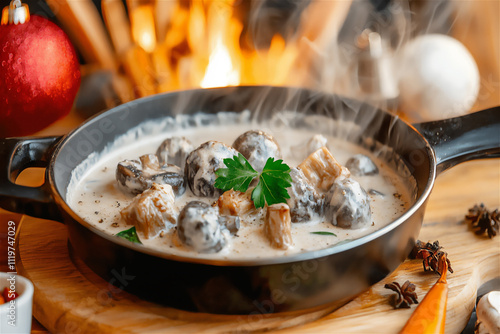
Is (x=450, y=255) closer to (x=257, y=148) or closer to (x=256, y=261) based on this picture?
(x=257, y=148)

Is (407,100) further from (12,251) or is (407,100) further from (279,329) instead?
(12,251)

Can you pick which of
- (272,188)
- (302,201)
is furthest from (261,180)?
(302,201)

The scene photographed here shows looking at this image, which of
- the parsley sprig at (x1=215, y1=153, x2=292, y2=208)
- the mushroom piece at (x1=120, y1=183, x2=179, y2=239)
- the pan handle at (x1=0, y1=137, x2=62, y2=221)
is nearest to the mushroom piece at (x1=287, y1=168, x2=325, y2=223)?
the parsley sprig at (x1=215, y1=153, x2=292, y2=208)

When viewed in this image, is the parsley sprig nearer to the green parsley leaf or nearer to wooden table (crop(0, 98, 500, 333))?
the green parsley leaf

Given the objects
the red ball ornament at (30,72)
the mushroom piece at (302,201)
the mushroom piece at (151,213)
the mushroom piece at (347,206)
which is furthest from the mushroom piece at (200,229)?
the red ball ornament at (30,72)

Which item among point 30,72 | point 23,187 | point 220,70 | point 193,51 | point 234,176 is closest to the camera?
point 23,187

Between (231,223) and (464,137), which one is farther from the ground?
(464,137)
